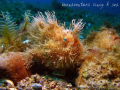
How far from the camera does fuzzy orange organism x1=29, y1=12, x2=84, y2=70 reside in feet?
7.79

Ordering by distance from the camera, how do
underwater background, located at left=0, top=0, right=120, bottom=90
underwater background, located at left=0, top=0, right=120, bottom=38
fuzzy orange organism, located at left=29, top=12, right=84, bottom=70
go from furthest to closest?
underwater background, located at left=0, top=0, right=120, bottom=38 < fuzzy orange organism, located at left=29, top=12, right=84, bottom=70 < underwater background, located at left=0, top=0, right=120, bottom=90

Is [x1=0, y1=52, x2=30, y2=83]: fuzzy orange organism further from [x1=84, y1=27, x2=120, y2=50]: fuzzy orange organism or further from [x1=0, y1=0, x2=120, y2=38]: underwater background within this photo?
[x1=0, y1=0, x2=120, y2=38]: underwater background

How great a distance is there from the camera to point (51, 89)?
86.6 inches

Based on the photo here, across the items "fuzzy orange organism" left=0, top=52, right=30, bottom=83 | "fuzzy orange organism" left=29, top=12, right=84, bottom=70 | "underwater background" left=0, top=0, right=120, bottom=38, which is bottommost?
"fuzzy orange organism" left=0, top=52, right=30, bottom=83

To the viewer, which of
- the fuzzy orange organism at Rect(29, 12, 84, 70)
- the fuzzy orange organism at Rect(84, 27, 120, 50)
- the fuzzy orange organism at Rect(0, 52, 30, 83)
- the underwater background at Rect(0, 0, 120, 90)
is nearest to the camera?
the underwater background at Rect(0, 0, 120, 90)

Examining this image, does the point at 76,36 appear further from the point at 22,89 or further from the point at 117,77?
the point at 22,89

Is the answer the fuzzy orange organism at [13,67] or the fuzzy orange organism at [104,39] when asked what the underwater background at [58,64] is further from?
the fuzzy orange organism at [104,39]

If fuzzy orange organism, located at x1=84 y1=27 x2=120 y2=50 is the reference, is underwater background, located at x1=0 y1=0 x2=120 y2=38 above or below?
above

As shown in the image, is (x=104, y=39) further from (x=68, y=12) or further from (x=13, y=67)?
(x=68, y=12)

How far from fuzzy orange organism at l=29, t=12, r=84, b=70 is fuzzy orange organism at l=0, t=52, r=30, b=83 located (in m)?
0.42

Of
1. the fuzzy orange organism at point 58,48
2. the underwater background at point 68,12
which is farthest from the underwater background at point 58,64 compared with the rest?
the underwater background at point 68,12

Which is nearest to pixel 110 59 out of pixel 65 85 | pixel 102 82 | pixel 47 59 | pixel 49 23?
pixel 102 82

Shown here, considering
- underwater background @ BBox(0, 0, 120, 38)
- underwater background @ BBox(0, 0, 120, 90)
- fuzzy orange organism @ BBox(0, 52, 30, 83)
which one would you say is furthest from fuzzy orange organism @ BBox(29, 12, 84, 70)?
underwater background @ BBox(0, 0, 120, 38)

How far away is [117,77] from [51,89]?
1.46 meters
